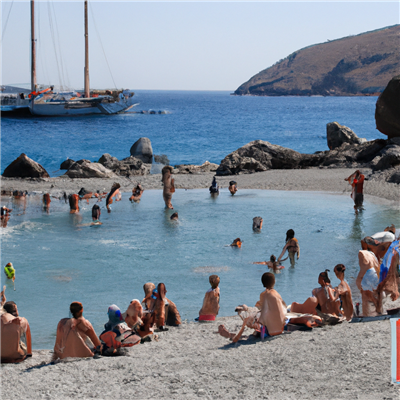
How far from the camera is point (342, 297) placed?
843cm

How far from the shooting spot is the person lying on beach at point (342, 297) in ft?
27.2

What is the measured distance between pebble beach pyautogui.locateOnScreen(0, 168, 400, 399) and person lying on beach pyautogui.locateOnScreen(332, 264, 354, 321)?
0.34m

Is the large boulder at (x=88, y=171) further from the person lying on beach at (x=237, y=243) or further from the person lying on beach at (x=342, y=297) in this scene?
the person lying on beach at (x=342, y=297)

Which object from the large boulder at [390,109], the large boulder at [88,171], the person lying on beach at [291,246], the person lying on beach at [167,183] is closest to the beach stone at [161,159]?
the large boulder at [88,171]

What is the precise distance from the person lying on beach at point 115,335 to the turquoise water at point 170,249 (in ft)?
5.77

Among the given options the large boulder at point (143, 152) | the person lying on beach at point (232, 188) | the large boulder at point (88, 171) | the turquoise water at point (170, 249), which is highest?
the large boulder at point (143, 152)

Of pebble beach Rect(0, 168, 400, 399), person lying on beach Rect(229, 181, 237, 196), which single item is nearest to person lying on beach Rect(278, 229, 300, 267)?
pebble beach Rect(0, 168, 400, 399)

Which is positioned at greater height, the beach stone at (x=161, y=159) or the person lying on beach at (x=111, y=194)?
the beach stone at (x=161, y=159)

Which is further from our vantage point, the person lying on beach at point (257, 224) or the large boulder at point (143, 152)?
the large boulder at point (143, 152)

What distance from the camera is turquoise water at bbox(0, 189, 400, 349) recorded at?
1103cm

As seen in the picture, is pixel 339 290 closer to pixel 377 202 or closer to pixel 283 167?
pixel 377 202

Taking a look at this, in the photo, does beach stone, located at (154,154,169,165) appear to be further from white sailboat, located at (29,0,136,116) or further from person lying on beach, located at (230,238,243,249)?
white sailboat, located at (29,0,136,116)

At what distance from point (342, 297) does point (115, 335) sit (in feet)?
12.2

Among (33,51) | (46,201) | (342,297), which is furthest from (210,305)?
(33,51)
